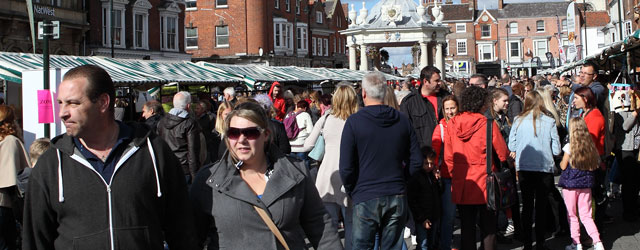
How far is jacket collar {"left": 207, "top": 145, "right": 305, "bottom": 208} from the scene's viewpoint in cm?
331

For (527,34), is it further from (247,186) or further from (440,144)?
(247,186)

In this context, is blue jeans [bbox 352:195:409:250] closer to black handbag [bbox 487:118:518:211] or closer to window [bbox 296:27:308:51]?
black handbag [bbox 487:118:518:211]

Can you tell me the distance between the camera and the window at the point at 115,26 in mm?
32844

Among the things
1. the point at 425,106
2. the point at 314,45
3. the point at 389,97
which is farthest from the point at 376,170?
the point at 314,45

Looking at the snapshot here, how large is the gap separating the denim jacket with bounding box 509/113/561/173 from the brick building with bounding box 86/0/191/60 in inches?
1035

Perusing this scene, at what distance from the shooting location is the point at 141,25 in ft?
120

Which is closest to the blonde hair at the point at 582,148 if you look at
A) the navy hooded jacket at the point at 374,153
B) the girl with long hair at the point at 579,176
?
the girl with long hair at the point at 579,176

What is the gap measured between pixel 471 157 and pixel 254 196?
3.69 meters

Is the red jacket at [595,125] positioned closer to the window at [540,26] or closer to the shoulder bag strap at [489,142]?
the shoulder bag strap at [489,142]

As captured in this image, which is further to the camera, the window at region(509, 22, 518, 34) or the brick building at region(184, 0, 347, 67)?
the window at region(509, 22, 518, 34)

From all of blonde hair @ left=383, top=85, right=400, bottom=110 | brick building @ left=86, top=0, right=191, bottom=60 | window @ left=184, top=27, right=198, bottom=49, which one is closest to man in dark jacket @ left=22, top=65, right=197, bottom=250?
blonde hair @ left=383, top=85, right=400, bottom=110

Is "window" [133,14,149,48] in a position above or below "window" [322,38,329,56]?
below

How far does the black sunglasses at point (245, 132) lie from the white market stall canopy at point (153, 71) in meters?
10.6

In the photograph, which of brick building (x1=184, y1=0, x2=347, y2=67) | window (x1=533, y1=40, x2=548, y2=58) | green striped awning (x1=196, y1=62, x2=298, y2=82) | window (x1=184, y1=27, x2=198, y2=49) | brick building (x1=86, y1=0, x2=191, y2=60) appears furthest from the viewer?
window (x1=533, y1=40, x2=548, y2=58)
